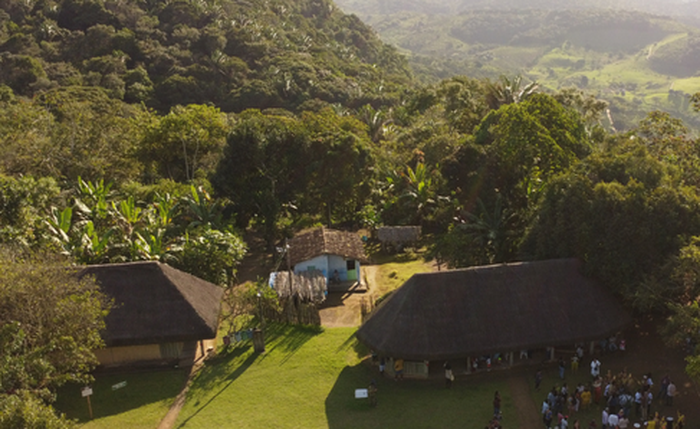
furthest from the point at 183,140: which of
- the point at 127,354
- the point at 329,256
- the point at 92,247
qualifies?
the point at 127,354

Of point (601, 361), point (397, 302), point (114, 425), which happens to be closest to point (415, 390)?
point (397, 302)

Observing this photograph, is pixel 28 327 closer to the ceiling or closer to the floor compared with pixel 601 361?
closer to the ceiling

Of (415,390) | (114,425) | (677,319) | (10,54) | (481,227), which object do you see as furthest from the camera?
(10,54)

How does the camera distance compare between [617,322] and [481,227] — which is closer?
[617,322]

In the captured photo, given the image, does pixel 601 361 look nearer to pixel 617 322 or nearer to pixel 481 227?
pixel 617 322

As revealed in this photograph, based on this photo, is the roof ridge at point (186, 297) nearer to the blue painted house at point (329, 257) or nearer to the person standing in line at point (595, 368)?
the blue painted house at point (329, 257)

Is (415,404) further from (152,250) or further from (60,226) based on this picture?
(60,226)
